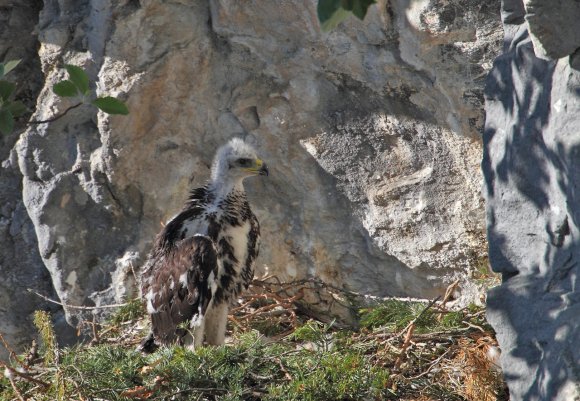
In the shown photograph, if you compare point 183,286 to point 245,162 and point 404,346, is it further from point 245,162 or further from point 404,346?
point 404,346

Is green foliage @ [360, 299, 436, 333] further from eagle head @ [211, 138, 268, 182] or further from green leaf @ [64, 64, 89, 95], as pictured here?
green leaf @ [64, 64, 89, 95]

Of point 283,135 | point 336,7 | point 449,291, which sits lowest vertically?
point 449,291

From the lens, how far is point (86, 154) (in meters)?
6.50

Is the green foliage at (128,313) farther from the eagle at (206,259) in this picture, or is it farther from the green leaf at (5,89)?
the green leaf at (5,89)

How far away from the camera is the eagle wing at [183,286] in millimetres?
5324

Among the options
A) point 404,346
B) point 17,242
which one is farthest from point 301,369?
point 17,242

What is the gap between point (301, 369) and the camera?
4.64 metres

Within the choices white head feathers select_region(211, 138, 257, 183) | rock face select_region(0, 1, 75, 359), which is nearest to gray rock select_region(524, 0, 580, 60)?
white head feathers select_region(211, 138, 257, 183)

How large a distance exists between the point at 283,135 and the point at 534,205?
220cm

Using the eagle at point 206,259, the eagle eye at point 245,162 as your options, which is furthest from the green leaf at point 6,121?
the eagle eye at point 245,162

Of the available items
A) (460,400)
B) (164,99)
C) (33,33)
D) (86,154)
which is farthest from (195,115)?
(460,400)

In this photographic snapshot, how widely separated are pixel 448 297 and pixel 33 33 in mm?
3317

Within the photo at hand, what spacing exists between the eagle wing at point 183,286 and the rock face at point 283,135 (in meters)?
0.92

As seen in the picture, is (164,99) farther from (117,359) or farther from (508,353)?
(508,353)
